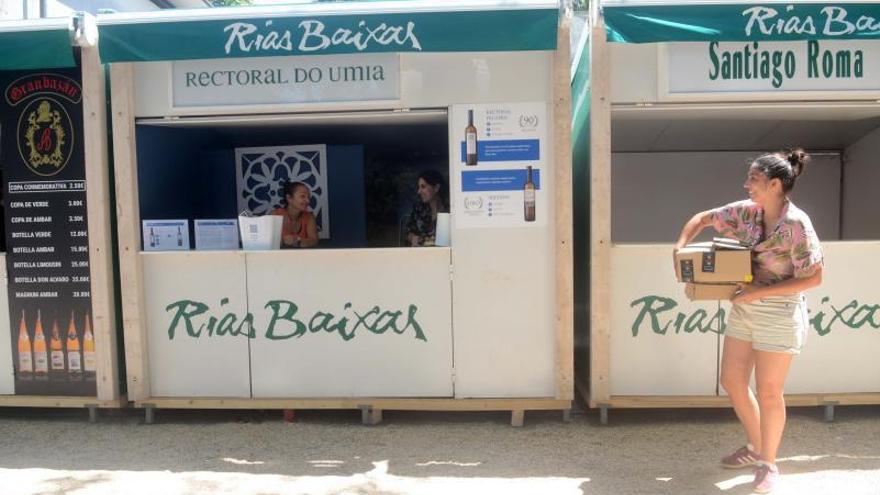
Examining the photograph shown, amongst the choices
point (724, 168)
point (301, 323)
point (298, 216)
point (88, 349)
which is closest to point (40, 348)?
point (88, 349)

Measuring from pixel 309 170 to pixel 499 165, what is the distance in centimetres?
273

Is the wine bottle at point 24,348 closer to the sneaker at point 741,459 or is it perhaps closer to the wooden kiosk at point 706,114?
the wooden kiosk at point 706,114

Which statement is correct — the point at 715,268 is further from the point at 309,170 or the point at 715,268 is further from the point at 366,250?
the point at 309,170

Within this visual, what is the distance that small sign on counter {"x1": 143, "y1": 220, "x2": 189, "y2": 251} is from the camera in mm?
4830

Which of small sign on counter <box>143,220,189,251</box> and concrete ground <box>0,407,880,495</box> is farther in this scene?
small sign on counter <box>143,220,189,251</box>

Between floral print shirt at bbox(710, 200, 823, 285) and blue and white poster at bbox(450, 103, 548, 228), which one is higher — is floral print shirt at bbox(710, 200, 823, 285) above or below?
below

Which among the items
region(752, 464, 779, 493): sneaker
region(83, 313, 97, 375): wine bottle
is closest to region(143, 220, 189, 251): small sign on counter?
region(83, 313, 97, 375): wine bottle

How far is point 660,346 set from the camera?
4.65 meters

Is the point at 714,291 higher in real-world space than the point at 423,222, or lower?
lower

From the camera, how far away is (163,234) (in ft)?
15.9

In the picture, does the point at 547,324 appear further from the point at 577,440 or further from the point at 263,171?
the point at 263,171

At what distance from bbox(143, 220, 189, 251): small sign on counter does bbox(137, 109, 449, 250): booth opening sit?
0.05 meters

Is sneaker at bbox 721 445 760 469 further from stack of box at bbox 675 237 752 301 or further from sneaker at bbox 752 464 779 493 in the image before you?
stack of box at bbox 675 237 752 301

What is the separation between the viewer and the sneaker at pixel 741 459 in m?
3.87
